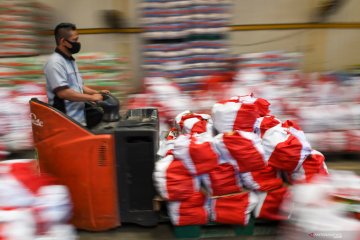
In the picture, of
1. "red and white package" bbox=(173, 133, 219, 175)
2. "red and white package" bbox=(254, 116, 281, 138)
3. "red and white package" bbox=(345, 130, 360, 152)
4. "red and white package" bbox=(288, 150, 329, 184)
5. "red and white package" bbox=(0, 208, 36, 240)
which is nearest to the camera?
"red and white package" bbox=(0, 208, 36, 240)

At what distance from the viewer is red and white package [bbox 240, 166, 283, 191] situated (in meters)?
3.15

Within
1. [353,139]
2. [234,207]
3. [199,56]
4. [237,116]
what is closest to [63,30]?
→ [237,116]

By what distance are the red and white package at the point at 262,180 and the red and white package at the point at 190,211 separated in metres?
0.38

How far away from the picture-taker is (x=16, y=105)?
494cm

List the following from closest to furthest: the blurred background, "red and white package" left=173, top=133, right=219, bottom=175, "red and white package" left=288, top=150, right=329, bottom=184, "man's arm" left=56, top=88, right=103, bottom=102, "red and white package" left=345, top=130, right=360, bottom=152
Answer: "red and white package" left=173, top=133, right=219, bottom=175 → "red and white package" left=288, top=150, right=329, bottom=184 → "man's arm" left=56, top=88, right=103, bottom=102 → "red and white package" left=345, top=130, right=360, bottom=152 → the blurred background

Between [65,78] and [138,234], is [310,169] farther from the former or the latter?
[65,78]

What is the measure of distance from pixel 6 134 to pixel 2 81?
0.92 m

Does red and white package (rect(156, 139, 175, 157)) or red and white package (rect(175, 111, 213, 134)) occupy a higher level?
red and white package (rect(175, 111, 213, 134))

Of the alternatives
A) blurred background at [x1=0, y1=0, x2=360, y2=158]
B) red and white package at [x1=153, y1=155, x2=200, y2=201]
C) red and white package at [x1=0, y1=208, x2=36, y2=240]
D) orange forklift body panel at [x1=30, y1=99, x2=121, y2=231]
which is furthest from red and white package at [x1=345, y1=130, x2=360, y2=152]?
red and white package at [x1=0, y1=208, x2=36, y2=240]

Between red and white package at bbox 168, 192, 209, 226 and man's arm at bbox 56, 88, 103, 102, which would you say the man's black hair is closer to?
man's arm at bbox 56, 88, 103, 102

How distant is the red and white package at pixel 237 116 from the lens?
3.27 metres

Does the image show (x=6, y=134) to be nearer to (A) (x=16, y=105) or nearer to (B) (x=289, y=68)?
(A) (x=16, y=105)

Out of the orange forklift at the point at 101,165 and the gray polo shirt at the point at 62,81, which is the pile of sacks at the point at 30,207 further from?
the gray polo shirt at the point at 62,81

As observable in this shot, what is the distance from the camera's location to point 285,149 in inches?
122
